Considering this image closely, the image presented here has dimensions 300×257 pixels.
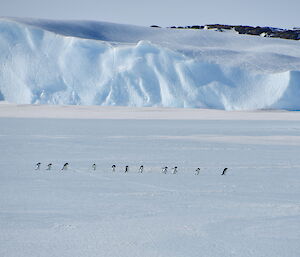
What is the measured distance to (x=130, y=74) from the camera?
73.8 feet

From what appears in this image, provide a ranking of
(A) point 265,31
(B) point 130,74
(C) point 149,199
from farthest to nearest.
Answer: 1. (A) point 265,31
2. (B) point 130,74
3. (C) point 149,199

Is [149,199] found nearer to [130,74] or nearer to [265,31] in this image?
[130,74]

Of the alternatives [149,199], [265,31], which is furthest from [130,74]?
[265,31]

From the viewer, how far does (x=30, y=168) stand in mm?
8023

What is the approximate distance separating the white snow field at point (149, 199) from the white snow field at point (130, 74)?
34.7 feet

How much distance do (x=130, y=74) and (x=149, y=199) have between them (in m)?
16.9

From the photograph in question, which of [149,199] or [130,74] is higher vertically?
[149,199]

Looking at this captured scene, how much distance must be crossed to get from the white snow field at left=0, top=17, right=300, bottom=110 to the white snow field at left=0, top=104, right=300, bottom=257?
1057cm

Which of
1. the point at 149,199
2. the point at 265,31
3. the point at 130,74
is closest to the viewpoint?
the point at 149,199

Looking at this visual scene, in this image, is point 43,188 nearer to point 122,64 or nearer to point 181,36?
point 122,64

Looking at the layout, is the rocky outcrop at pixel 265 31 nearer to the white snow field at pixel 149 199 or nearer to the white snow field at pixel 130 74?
the white snow field at pixel 130 74

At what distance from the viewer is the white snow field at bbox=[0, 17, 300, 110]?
22359 mm

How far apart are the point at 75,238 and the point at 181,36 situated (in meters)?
23.8

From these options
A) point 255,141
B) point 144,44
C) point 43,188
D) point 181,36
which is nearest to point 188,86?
point 144,44
